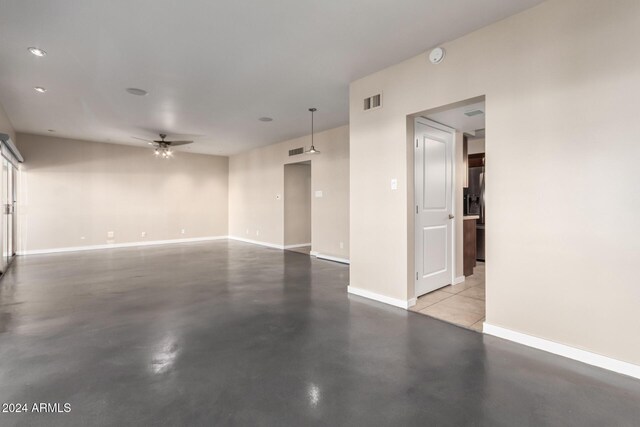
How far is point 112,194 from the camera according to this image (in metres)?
8.66

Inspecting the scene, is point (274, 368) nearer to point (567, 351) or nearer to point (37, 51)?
point (567, 351)

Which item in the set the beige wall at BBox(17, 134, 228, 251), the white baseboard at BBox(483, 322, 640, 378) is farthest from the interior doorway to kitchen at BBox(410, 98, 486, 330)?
the beige wall at BBox(17, 134, 228, 251)

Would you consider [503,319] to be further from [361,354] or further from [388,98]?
[388,98]

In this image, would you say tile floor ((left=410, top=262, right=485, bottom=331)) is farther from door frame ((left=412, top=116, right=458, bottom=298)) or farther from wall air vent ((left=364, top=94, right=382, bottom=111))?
wall air vent ((left=364, top=94, right=382, bottom=111))

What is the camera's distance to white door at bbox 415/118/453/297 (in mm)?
3844

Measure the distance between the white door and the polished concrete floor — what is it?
2.87 ft

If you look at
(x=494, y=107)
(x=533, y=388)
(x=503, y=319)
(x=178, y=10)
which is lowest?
(x=533, y=388)

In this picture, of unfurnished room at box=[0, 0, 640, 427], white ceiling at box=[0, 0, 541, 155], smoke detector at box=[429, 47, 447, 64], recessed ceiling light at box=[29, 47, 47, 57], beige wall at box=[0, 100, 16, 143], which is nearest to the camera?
unfurnished room at box=[0, 0, 640, 427]

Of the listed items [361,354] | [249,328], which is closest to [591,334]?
[361,354]

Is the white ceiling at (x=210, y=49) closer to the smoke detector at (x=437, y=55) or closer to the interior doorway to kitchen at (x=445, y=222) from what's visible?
the smoke detector at (x=437, y=55)

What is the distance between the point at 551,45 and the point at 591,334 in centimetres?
233

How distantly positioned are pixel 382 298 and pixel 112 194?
843cm

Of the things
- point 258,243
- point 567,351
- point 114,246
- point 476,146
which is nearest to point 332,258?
point 258,243

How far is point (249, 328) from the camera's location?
120 inches
